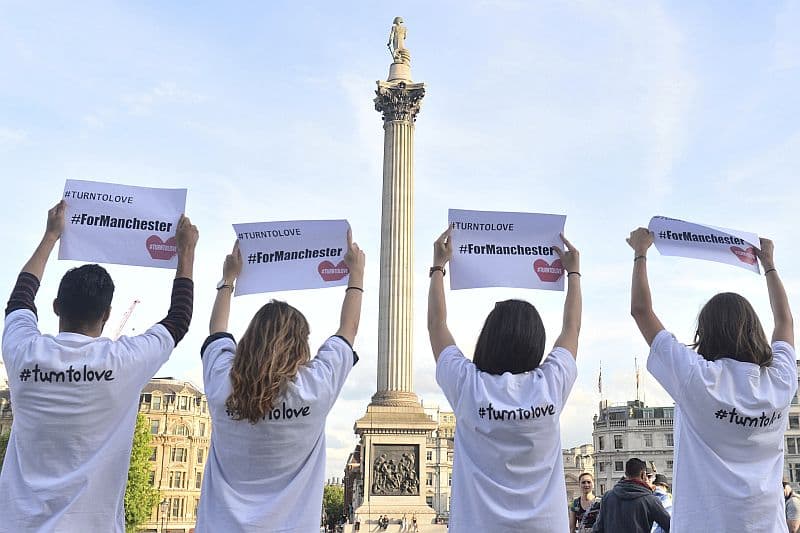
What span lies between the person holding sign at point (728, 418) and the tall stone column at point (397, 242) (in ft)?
106

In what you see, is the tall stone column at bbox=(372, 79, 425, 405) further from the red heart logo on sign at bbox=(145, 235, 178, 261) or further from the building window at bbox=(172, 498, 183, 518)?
the building window at bbox=(172, 498, 183, 518)

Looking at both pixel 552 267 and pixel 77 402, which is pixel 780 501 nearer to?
pixel 552 267

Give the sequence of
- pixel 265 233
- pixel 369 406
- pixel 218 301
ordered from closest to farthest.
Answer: pixel 218 301 → pixel 265 233 → pixel 369 406

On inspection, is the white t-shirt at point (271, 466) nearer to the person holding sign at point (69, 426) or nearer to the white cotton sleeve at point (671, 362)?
the person holding sign at point (69, 426)

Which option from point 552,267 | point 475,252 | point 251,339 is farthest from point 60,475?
point 552,267

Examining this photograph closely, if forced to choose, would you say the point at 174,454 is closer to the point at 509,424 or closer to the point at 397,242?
the point at 397,242

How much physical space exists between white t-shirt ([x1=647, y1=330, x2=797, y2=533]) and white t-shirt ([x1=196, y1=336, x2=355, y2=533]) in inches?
82.0

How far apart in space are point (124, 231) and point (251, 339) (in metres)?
1.74

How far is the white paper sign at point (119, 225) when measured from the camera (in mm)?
5785

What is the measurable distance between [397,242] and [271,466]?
35177 millimetres

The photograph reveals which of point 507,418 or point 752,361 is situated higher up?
point 752,361

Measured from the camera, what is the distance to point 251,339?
15.2ft

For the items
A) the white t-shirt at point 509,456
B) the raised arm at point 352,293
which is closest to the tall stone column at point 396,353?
the raised arm at point 352,293

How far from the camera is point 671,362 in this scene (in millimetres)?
5016
